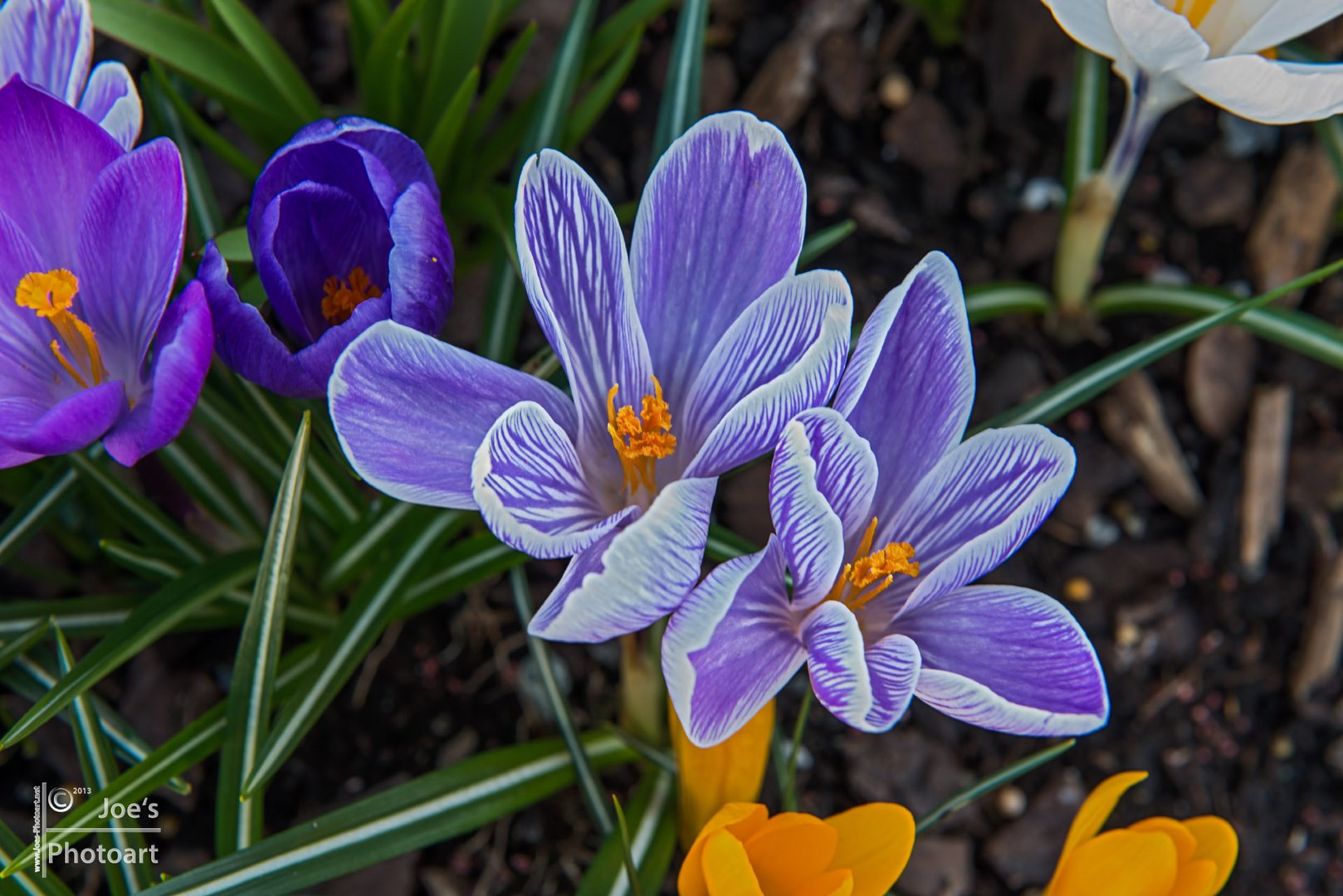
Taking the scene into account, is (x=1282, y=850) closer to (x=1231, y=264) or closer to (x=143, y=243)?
(x=1231, y=264)

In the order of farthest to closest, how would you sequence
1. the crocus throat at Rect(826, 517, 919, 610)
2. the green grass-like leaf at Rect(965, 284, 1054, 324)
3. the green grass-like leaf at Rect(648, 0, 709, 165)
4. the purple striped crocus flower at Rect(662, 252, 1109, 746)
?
the green grass-like leaf at Rect(965, 284, 1054, 324) → the green grass-like leaf at Rect(648, 0, 709, 165) → the crocus throat at Rect(826, 517, 919, 610) → the purple striped crocus flower at Rect(662, 252, 1109, 746)

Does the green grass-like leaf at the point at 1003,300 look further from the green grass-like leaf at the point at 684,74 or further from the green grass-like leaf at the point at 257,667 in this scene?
the green grass-like leaf at the point at 257,667

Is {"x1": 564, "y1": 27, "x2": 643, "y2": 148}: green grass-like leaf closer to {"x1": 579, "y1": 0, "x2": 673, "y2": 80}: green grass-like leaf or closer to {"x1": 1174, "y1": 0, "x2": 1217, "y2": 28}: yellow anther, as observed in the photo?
{"x1": 579, "y1": 0, "x2": 673, "y2": 80}: green grass-like leaf

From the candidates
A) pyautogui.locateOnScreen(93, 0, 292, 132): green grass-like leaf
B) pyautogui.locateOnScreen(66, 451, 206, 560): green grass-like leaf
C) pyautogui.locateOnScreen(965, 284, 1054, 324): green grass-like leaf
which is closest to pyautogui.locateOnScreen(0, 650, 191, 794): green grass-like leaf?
pyautogui.locateOnScreen(66, 451, 206, 560): green grass-like leaf

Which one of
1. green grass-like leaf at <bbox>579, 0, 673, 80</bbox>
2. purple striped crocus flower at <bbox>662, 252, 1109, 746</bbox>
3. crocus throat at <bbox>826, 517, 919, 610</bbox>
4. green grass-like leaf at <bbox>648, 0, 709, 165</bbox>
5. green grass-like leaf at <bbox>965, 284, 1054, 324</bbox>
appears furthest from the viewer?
green grass-like leaf at <bbox>965, 284, 1054, 324</bbox>

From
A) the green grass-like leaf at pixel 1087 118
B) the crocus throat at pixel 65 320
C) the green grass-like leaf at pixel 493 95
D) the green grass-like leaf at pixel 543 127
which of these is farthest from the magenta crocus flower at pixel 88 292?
the green grass-like leaf at pixel 1087 118

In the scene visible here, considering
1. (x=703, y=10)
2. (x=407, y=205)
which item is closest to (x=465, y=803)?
(x=407, y=205)

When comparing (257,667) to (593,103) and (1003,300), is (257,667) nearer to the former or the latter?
(593,103)

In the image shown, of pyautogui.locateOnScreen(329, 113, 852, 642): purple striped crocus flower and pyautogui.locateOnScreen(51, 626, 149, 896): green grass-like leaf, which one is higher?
pyautogui.locateOnScreen(329, 113, 852, 642): purple striped crocus flower
